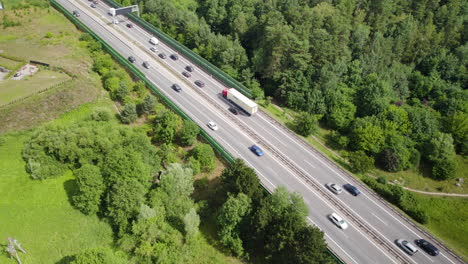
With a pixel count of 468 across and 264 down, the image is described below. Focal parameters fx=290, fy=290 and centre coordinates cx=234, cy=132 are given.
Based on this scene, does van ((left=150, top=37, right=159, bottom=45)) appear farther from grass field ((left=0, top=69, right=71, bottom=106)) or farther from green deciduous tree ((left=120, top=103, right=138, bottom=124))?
green deciduous tree ((left=120, top=103, right=138, bottom=124))

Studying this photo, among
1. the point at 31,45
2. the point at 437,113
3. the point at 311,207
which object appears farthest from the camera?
the point at 31,45

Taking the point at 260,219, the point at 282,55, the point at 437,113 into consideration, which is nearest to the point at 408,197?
the point at 260,219

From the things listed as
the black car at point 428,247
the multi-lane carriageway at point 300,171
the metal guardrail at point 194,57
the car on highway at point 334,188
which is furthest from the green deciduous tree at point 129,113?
the black car at point 428,247

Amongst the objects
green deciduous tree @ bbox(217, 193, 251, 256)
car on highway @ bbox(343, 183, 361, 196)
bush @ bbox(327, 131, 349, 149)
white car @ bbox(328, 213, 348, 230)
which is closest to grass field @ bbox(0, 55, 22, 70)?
green deciduous tree @ bbox(217, 193, 251, 256)

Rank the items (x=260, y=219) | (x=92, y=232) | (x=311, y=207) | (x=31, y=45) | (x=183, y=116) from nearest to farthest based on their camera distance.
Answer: (x=260, y=219), (x=92, y=232), (x=311, y=207), (x=183, y=116), (x=31, y=45)

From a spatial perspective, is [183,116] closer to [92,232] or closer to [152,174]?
[152,174]

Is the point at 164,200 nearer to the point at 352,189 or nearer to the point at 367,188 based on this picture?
the point at 352,189
